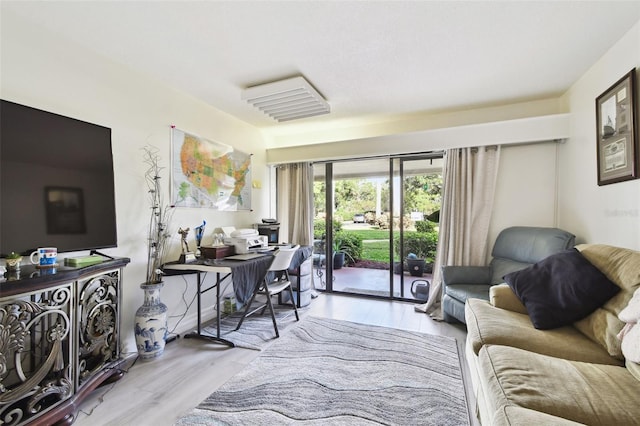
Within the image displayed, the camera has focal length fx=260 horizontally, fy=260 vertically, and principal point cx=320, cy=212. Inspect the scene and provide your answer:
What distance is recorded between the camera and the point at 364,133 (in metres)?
3.69

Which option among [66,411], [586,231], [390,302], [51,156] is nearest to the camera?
[66,411]

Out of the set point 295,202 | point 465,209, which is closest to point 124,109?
point 295,202

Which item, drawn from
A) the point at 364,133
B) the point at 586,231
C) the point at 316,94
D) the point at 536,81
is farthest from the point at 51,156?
the point at 586,231

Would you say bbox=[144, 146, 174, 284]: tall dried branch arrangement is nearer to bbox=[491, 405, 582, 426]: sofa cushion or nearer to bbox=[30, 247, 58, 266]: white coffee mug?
bbox=[30, 247, 58, 266]: white coffee mug

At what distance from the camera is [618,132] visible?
1.89 m

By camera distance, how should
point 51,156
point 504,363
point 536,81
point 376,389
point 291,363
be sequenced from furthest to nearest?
point 536,81 < point 291,363 < point 376,389 < point 51,156 < point 504,363

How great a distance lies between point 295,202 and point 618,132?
3.33 meters

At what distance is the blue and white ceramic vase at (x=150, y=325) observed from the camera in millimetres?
2072

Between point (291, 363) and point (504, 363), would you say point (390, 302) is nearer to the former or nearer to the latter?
point (291, 363)

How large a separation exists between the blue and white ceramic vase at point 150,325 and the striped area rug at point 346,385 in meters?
0.77

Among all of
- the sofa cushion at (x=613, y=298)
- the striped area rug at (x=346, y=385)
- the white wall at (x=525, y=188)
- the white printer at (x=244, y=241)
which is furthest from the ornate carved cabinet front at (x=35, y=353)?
the white wall at (x=525, y=188)

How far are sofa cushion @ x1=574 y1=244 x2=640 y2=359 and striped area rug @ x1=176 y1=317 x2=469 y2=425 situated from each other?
0.83 metres

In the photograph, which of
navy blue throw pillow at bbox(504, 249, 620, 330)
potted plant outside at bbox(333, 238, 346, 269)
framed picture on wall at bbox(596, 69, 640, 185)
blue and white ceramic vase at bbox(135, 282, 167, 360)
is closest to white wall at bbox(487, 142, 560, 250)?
framed picture on wall at bbox(596, 69, 640, 185)

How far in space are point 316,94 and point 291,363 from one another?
2.41 meters
